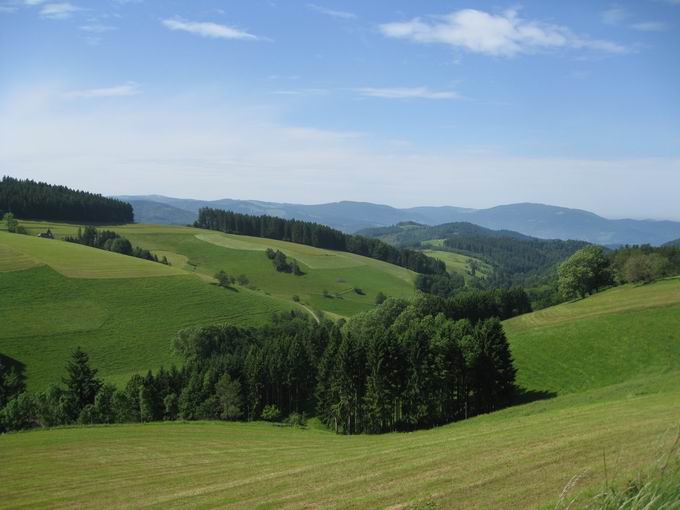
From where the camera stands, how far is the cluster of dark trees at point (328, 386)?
58625 millimetres

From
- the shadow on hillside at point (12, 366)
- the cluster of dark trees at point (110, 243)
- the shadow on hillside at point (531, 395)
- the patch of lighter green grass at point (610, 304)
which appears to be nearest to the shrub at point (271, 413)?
the shadow on hillside at point (531, 395)

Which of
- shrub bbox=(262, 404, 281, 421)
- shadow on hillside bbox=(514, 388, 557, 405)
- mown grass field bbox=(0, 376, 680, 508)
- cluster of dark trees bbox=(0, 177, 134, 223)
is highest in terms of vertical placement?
cluster of dark trees bbox=(0, 177, 134, 223)

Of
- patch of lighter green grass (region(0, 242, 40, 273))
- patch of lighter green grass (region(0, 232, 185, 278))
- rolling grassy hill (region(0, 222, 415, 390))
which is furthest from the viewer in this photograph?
patch of lighter green grass (region(0, 232, 185, 278))

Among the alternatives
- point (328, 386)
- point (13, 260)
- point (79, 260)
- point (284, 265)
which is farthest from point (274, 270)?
point (328, 386)

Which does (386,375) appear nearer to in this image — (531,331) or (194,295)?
(531,331)

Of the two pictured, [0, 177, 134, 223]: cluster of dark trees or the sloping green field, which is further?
[0, 177, 134, 223]: cluster of dark trees

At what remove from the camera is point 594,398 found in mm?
41969

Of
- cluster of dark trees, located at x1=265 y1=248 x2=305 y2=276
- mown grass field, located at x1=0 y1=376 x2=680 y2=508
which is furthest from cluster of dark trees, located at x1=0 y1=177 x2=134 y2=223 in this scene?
mown grass field, located at x1=0 y1=376 x2=680 y2=508

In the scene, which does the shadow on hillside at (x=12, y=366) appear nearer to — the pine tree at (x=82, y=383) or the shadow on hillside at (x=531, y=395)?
the pine tree at (x=82, y=383)

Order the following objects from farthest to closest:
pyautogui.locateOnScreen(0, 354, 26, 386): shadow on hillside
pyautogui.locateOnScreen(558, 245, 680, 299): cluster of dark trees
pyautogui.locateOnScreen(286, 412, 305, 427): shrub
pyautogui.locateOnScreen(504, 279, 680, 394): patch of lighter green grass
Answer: pyautogui.locateOnScreen(558, 245, 680, 299): cluster of dark trees < pyautogui.locateOnScreen(0, 354, 26, 386): shadow on hillside < pyautogui.locateOnScreen(286, 412, 305, 427): shrub < pyautogui.locateOnScreen(504, 279, 680, 394): patch of lighter green grass

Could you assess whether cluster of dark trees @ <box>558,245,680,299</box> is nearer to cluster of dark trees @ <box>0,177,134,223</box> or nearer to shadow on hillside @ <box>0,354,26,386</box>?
shadow on hillside @ <box>0,354,26,386</box>

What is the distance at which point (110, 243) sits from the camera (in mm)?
146625

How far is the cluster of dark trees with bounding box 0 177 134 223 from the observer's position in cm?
17075

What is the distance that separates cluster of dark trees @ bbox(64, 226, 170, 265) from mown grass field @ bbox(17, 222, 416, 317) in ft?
23.4
